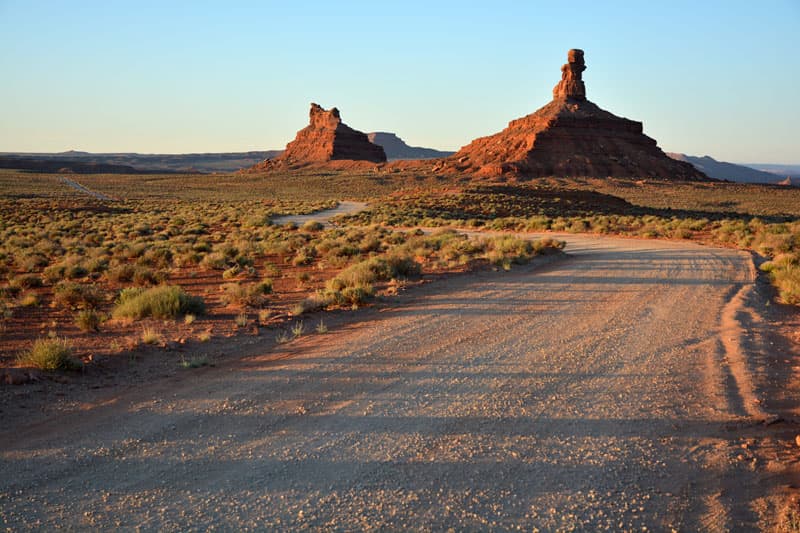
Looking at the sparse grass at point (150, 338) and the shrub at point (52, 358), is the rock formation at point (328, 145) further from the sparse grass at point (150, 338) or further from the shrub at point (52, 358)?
the shrub at point (52, 358)

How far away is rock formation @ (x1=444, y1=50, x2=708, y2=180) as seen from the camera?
98688mm

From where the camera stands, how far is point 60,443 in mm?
5648

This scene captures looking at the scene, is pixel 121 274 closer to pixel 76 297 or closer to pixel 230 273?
pixel 230 273

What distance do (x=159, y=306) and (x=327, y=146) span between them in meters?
149

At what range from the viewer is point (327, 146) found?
157m

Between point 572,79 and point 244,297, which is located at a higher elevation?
point 572,79

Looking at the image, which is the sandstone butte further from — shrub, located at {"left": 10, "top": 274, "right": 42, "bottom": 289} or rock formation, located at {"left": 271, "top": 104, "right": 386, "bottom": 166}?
shrub, located at {"left": 10, "top": 274, "right": 42, "bottom": 289}

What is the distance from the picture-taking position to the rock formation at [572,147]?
98.7 metres

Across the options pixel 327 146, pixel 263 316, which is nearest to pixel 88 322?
pixel 263 316

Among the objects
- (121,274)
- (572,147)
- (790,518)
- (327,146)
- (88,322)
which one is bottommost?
(121,274)

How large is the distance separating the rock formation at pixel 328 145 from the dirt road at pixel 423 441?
147m

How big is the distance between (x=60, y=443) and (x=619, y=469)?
474 centimetres

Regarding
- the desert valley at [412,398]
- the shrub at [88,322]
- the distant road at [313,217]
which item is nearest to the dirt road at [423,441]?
the desert valley at [412,398]

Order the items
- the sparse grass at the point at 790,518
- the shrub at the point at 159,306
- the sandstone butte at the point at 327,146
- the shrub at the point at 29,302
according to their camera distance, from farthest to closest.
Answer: the sandstone butte at the point at 327,146 < the shrub at the point at 29,302 < the shrub at the point at 159,306 < the sparse grass at the point at 790,518
